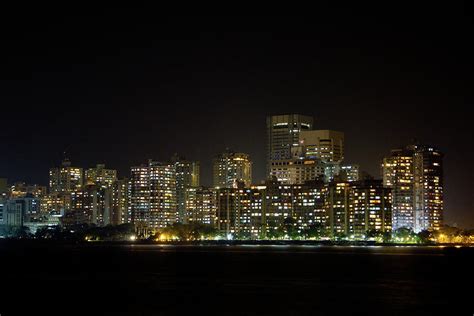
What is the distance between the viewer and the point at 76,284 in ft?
276

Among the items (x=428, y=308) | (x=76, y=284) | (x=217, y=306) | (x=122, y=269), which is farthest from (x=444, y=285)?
(x=122, y=269)

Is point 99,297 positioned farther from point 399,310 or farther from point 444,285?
point 444,285

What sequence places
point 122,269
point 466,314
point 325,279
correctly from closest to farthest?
point 466,314, point 325,279, point 122,269

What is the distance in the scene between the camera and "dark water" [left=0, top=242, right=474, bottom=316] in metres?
63.1

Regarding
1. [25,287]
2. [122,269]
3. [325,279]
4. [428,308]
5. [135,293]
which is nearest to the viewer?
[428,308]

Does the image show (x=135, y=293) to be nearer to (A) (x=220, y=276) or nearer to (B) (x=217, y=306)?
(B) (x=217, y=306)

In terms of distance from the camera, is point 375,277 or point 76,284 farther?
point 375,277

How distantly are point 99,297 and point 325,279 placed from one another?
28169mm

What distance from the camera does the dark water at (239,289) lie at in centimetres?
6309

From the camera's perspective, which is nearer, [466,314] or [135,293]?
[466,314]

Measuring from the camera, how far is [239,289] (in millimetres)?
78250

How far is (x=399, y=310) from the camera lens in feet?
205

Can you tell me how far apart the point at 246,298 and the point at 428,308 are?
1451cm

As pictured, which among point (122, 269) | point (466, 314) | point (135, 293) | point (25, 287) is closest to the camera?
point (466, 314)
